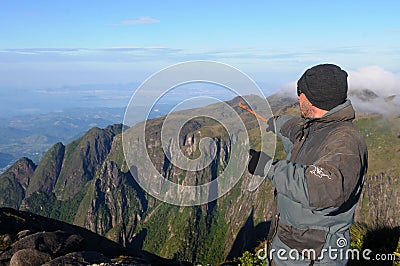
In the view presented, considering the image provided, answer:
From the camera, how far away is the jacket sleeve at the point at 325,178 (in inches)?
179

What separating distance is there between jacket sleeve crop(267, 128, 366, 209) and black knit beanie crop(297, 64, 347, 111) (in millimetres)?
810

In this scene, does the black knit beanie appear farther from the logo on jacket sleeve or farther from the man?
the logo on jacket sleeve

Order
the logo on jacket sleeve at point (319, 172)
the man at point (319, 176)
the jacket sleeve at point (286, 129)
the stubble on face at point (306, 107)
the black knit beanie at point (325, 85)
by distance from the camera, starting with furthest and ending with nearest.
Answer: the jacket sleeve at point (286, 129) → the stubble on face at point (306, 107) → the black knit beanie at point (325, 85) → the man at point (319, 176) → the logo on jacket sleeve at point (319, 172)

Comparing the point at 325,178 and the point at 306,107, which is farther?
the point at 306,107

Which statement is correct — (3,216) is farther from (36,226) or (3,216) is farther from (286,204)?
(286,204)

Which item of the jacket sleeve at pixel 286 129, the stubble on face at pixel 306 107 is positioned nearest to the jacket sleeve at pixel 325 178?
the stubble on face at pixel 306 107

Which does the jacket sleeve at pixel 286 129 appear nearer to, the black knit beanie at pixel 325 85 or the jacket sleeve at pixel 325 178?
the black knit beanie at pixel 325 85

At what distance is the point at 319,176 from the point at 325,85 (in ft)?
5.07

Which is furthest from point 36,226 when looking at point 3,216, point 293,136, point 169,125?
point 293,136

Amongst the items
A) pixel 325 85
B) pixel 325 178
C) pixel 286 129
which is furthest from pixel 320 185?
pixel 286 129

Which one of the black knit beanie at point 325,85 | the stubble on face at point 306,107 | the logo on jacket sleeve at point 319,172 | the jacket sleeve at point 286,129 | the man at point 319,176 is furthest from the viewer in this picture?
the jacket sleeve at point 286,129

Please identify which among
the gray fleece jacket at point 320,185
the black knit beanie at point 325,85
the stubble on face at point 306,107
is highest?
the black knit beanie at point 325,85

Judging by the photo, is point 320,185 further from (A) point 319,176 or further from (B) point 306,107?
(B) point 306,107

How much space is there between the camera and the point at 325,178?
451 centimetres
